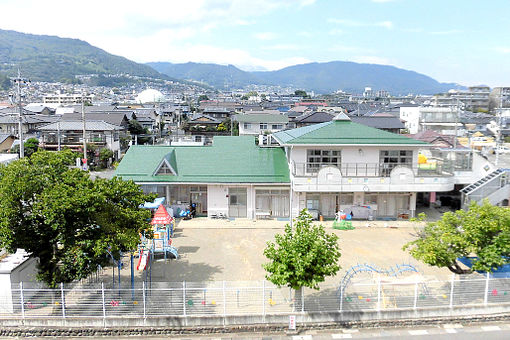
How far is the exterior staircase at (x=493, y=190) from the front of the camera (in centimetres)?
2077

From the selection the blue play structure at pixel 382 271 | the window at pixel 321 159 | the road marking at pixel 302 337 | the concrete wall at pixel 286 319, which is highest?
the window at pixel 321 159

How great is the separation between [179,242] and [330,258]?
30.8 feet

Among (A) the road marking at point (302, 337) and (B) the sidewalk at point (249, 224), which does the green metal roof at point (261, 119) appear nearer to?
(B) the sidewalk at point (249, 224)

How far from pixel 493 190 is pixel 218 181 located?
14.9 m

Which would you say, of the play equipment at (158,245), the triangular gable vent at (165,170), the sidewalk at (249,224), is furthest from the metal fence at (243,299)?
the triangular gable vent at (165,170)

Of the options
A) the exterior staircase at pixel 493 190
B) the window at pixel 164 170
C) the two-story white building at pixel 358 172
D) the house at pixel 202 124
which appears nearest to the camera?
the exterior staircase at pixel 493 190

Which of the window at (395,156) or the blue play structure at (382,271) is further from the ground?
the window at (395,156)

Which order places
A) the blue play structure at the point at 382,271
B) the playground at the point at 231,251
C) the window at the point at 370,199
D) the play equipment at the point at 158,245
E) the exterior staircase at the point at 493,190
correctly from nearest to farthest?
the blue play structure at the point at 382,271, the playground at the point at 231,251, the play equipment at the point at 158,245, the exterior staircase at the point at 493,190, the window at the point at 370,199

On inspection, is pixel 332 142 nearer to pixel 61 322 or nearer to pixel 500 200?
pixel 500 200

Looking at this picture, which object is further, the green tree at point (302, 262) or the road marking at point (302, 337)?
the road marking at point (302, 337)

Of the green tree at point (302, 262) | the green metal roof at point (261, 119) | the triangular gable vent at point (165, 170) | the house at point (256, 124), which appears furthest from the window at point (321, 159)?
the green metal roof at point (261, 119)

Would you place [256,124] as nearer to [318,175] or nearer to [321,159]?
[321,159]

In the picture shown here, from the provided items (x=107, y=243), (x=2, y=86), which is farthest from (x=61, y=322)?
(x=2, y=86)

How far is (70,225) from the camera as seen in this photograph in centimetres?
1066
